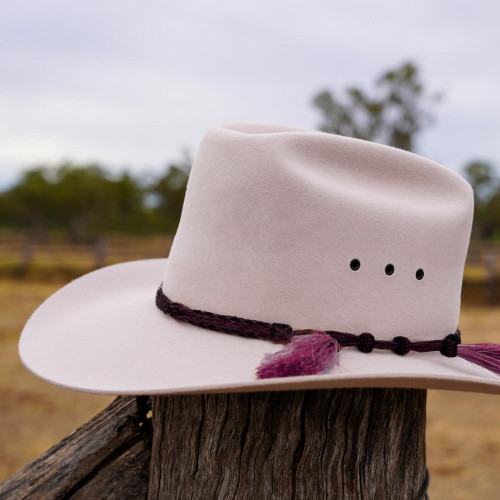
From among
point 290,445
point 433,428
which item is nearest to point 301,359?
point 290,445

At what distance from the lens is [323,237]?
124cm

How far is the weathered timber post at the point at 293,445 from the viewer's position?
1.24m

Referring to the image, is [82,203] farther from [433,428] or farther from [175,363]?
[175,363]

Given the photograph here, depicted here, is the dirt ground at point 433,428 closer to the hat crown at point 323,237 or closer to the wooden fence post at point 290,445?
the wooden fence post at point 290,445

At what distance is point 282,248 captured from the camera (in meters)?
1.25

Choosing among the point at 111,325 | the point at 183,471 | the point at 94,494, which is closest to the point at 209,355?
the point at 183,471

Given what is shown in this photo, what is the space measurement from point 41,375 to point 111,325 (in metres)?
0.25

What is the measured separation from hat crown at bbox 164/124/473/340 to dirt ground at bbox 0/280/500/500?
3754 millimetres

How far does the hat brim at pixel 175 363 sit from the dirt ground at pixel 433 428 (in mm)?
3698

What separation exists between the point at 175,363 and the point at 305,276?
351mm

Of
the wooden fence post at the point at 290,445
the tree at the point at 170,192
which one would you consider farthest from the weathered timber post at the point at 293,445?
the tree at the point at 170,192

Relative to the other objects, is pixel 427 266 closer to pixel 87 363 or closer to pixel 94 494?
pixel 87 363

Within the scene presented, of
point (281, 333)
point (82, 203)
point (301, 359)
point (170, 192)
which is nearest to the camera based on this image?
point (301, 359)

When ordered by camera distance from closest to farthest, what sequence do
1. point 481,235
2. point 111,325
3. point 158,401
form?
1. point 158,401
2. point 111,325
3. point 481,235
